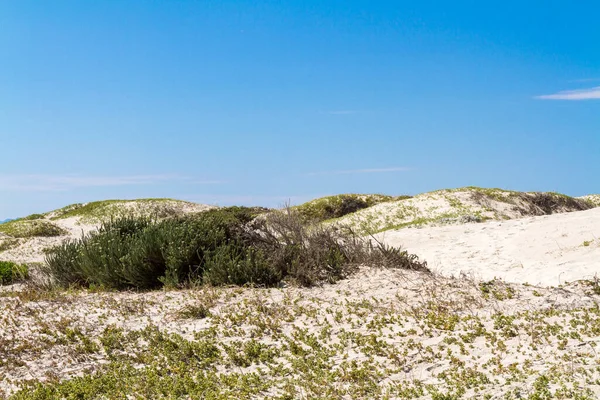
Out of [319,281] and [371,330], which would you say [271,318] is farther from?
[319,281]

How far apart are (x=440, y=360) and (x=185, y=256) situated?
701 centimetres

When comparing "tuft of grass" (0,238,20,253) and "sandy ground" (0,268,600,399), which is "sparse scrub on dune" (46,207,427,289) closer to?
"sandy ground" (0,268,600,399)

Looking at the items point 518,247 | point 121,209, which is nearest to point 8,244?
point 121,209

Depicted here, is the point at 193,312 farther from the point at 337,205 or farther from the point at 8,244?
the point at 337,205

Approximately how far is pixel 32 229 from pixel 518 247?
29.3 m

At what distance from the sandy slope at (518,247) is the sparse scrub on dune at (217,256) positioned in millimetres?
2316

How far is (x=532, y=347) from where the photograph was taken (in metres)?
7.44

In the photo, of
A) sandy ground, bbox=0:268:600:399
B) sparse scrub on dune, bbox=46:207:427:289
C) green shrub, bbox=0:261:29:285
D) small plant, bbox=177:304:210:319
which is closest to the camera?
sandy ground, bbox=0:268:600:399

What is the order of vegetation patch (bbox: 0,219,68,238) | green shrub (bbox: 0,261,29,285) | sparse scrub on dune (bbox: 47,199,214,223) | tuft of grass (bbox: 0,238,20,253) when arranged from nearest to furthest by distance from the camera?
green shrub (bbox: 0,261,29,285) < tuft of grass (bbox: 0,238,20,253) < vegetation patch (bbox: 0,219,68,238) < sparse scrub on dune (bbox: 47,199,214,223)

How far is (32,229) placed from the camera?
35188 mm

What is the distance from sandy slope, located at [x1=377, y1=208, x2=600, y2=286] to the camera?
14.5 m

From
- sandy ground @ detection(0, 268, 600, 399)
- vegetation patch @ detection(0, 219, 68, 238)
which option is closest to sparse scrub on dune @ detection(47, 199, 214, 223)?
vegetation patch @ detection(0, 219, 68, 238)

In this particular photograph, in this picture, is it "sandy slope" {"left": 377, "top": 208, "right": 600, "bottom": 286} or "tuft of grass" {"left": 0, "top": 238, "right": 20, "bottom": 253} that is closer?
"sandy slope" {"left": 377, "top": 208, "right": 600, "bottom": 286}

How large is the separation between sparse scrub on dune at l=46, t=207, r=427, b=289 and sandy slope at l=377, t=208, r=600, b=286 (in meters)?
2.32
